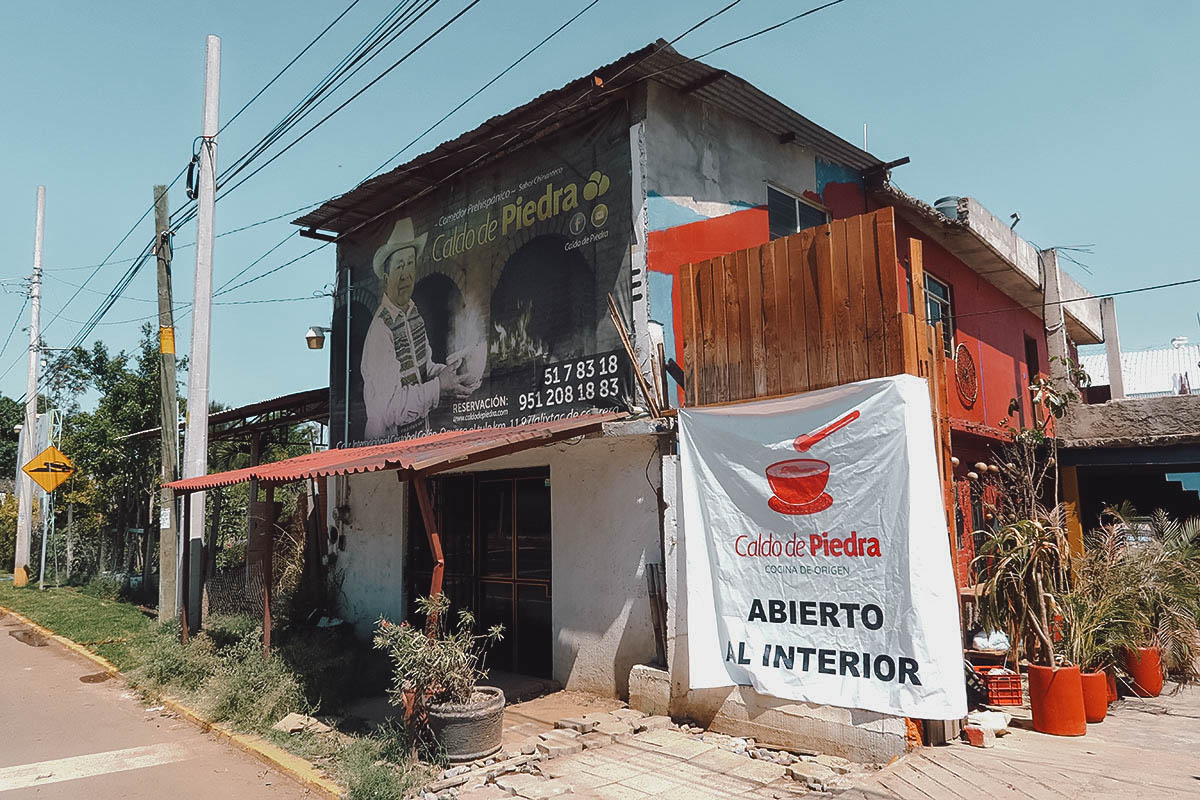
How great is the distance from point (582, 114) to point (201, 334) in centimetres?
674

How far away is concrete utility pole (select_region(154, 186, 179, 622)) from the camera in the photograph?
42.2ft

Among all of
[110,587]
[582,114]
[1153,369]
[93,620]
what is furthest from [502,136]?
[1153,369]

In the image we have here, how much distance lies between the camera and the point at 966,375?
Result: 12945 mm

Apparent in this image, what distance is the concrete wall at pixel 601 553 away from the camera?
8164 millimetres

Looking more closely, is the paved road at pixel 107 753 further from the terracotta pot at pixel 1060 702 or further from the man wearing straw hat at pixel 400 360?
the terracotta pot at pixel 1060 702

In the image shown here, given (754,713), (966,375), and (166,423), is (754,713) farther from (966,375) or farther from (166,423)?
(166,423)

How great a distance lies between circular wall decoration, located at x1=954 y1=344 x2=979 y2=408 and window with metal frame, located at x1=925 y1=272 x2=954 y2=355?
20 centimetres

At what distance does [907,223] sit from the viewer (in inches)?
479

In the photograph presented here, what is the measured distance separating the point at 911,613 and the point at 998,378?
1061cm

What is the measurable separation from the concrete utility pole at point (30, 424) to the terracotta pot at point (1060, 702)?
23.1 m

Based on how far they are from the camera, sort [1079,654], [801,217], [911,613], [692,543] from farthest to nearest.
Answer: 1. [801,217]
2. [1079,654]
3. [692,543]
4. [911,613]

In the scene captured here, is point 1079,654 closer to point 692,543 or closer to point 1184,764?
point 1184,764

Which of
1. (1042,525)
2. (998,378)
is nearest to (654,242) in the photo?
(1042,525)

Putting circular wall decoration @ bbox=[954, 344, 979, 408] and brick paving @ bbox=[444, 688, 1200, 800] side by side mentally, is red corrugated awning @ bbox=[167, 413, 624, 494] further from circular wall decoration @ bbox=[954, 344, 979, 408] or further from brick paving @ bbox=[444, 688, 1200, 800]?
circular wall decoration @ bbox=[954, 344, 979, 408]
